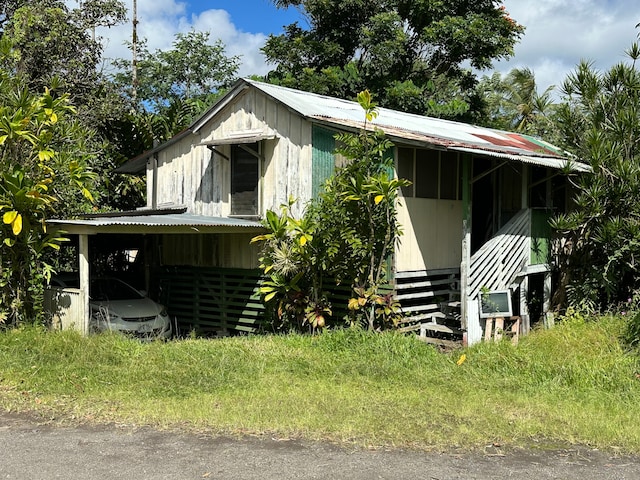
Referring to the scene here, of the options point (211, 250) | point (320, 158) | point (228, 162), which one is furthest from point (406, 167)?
point (211, 250)

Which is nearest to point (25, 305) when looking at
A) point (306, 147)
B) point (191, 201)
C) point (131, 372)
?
point (131, 372)

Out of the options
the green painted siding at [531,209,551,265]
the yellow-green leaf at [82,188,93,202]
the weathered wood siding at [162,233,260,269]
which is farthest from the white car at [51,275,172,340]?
the green painted siding at [531,209,551,265]

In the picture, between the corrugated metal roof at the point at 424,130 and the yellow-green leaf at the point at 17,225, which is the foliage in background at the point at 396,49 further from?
the yellow-green leaf at the point at 17,225

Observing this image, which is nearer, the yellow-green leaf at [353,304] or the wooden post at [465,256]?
the wooden post at [465,256]

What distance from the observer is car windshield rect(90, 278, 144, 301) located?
12.4 m

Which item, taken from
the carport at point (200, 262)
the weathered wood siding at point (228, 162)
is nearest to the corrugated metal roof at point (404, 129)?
the weathered wood siding at point (228, 162)

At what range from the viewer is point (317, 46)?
23219 millimetres

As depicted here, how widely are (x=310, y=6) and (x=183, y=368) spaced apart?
57.9ft

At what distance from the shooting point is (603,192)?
429 inches

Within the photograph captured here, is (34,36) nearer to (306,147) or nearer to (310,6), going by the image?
(306,147)

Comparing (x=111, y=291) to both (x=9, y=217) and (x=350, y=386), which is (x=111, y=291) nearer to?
(x=9, y=217)

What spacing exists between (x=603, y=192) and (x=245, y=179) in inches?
257

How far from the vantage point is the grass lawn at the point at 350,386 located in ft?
20.5

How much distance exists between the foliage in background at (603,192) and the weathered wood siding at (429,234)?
5.96 ft
